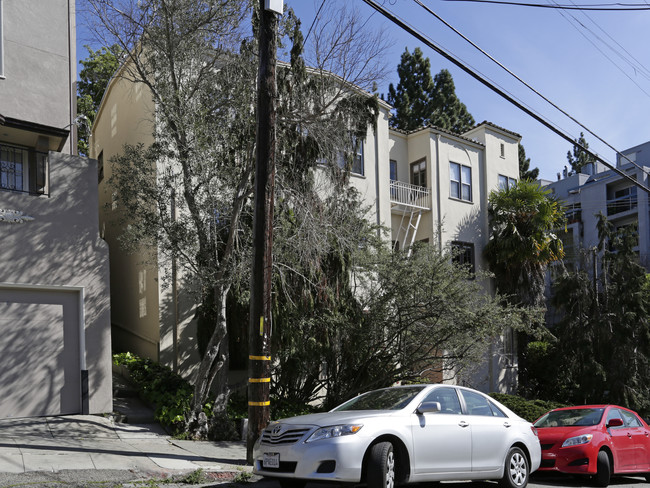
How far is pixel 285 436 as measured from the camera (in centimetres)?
798

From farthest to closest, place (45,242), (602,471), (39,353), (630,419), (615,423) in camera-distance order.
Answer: (45,242), (39,353), (630,419), (615,423), (602,471)

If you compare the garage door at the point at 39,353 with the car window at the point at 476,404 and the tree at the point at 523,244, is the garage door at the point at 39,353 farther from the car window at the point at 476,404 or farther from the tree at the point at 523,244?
the tree at the point at 523,244

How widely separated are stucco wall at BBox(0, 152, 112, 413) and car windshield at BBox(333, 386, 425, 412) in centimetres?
618

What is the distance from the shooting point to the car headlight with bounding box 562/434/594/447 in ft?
35.0

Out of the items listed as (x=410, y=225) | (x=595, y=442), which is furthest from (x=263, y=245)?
(x=410, y=225)

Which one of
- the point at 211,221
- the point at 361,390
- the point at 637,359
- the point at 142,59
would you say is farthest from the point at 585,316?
the point at 142,59

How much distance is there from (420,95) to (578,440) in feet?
107

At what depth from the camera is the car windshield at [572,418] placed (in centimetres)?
1147

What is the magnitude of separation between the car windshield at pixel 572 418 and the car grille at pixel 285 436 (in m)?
5.92

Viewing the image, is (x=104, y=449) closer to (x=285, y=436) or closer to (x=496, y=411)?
(x=285, y=436)

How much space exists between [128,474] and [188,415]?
3.87 meters

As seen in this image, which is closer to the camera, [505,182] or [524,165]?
[505,182]

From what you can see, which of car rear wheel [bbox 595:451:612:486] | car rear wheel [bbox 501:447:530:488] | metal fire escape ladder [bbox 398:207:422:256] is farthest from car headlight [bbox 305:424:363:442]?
metal fire escape ladder [bbox 398:207:422:256]

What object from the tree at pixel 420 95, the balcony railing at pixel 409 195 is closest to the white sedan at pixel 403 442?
the balcony railing at pixel 409 195
